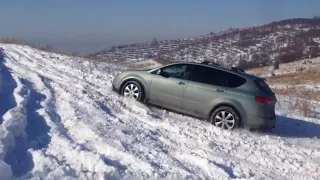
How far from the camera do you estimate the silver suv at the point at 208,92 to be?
1152 cm

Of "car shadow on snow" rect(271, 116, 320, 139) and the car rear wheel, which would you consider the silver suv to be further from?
"car shadow on snow" rect(271, 116, 320, 139)

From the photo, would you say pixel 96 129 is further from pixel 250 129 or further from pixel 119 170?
pixel 250 129

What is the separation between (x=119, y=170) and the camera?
24.0 feet

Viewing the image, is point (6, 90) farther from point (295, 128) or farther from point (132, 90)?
point (295, 128)

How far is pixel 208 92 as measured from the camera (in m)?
11.9

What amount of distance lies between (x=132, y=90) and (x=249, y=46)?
55493 mm

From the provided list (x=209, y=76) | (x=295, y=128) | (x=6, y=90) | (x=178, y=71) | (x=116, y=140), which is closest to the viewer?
(x=116, y=140)

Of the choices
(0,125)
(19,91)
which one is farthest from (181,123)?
(0,125)

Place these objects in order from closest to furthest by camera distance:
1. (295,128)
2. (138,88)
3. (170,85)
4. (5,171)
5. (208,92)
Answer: (5,171), (208,92), (170,85), (138,88), (295,128)

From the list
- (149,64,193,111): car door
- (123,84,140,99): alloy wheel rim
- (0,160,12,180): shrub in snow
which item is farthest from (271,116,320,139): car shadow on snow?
(0,160,12,180): shrub in snow

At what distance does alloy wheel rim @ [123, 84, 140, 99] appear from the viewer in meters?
12.6

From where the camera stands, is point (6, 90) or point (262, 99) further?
point (262, 99)

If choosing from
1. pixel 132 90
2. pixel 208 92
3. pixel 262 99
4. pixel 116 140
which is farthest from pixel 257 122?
pixel 116 140

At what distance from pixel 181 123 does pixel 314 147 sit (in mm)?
3034
